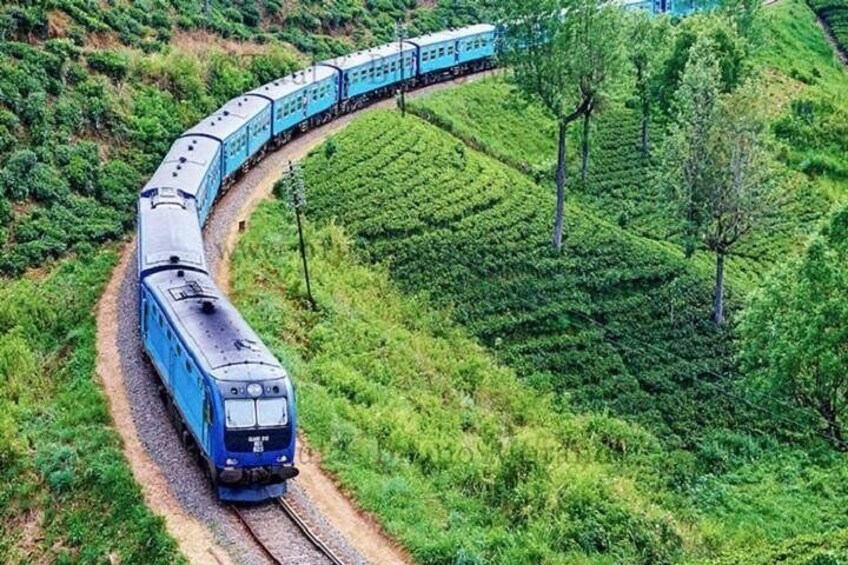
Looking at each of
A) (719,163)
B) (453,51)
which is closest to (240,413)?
(719,163)

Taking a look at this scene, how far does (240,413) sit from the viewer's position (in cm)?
2392

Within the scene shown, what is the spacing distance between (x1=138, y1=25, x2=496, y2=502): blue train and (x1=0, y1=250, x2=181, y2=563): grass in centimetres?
192

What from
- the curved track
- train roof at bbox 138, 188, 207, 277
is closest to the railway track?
the curved track

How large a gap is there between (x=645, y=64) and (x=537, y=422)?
103 ft

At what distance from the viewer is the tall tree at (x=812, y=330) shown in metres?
32.1

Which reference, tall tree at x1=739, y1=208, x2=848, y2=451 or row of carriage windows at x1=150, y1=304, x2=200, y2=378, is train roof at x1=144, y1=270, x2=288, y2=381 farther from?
tall tree at x1=739, y1=208, x2=848, y2=451

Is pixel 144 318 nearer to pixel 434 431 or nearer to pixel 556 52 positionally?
pixel 434 431

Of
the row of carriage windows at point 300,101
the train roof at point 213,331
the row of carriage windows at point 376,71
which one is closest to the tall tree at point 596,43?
the row of carriage windows at point 300,101

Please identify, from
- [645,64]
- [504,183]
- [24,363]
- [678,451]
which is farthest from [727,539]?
[645,64]

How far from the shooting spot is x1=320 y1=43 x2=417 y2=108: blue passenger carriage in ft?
197

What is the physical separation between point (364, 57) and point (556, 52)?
20.6 meters

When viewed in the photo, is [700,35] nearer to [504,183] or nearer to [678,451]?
[504,183]

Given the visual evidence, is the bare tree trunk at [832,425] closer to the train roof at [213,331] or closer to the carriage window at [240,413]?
the train roof at [213,331]

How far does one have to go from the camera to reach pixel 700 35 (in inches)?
1896
